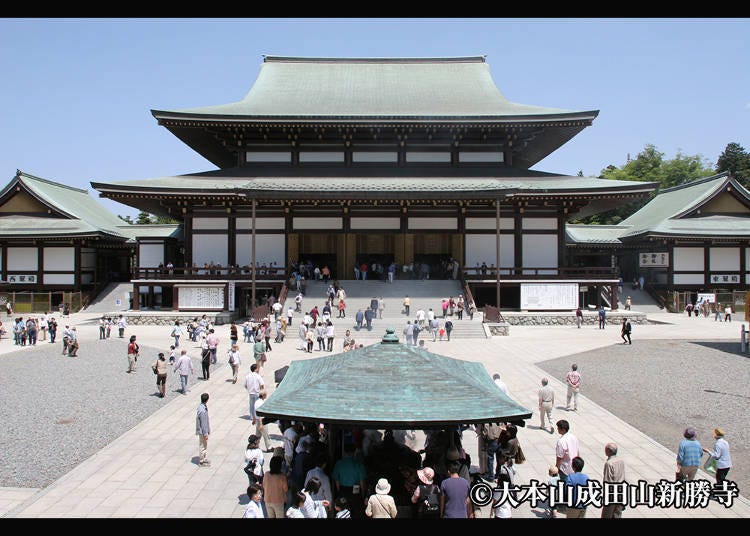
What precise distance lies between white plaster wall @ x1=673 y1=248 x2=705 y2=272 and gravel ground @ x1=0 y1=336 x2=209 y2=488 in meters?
37.2

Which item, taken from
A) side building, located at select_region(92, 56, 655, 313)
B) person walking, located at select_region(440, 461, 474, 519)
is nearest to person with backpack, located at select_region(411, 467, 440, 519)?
person walking, located at select_region(440, 461, 474, 519)

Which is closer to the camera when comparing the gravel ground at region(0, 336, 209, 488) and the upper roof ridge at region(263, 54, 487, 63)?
the gravel ground at region(0, 336, 209, 488)

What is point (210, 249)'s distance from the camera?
112 ft

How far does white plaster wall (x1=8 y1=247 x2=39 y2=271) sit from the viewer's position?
1592 inches

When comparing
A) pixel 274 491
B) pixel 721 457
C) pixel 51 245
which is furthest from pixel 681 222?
pixel 51 245

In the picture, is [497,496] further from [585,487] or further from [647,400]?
[647,400]

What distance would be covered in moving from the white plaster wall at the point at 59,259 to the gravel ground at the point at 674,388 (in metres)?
36.8

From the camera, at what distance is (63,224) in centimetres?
4125

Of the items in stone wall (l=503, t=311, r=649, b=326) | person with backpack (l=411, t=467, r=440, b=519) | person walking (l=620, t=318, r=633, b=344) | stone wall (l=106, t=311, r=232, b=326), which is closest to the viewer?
person with backpack (l=411, t=467, r=440, b=519)

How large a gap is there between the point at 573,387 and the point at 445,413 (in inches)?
332

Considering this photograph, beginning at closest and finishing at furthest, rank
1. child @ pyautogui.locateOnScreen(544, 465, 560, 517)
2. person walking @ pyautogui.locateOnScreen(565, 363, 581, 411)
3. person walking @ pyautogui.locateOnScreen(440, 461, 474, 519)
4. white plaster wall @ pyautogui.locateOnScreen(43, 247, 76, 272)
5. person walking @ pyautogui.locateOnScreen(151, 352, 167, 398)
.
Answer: person walking @ pyautogui.locateOnScreen(440, 461, 474, 519) < child @ pyautogui.locateOnScreen(544, 465, 560, 517) < person walking @ pyautogui.locateOnScreen(565, 363, 581, 411) < person walking @ pyautogui.locateOnScreen(151, 352, 167, 398) < white plaster wall @ pyautogui.locateOnScreen(43, 247, 76, 272)

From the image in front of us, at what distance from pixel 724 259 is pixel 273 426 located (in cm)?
4154

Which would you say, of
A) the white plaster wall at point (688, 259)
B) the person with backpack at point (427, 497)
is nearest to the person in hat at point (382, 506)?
the person with backpack at point (427, 497)

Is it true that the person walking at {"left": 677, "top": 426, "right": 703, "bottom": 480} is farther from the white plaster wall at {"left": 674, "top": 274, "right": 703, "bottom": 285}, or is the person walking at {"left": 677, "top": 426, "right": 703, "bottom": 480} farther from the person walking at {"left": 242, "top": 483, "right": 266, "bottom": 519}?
the white plaster wall at {"left": 674, "top": 274, "right": 703, "bottom": 285}
